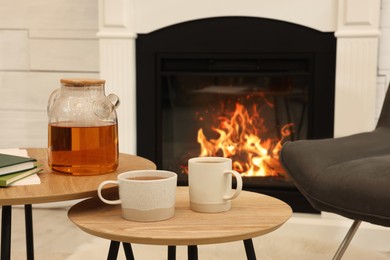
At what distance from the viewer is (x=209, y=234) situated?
2.94 feet

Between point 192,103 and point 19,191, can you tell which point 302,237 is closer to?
point 192,103

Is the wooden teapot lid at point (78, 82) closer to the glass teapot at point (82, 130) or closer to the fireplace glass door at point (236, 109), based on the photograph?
the glass teapot at point (82, 130)

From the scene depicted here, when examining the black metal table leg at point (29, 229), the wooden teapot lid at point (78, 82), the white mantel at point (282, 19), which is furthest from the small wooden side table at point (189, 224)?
the white mantel at point (282, 19)

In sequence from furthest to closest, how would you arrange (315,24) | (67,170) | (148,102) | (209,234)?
(148,102) → (315,24) → (67,170) → (209,234)

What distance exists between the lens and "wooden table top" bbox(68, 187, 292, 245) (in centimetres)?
89

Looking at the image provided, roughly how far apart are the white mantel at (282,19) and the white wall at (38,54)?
0.17m

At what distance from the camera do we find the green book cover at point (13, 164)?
113 centimetres

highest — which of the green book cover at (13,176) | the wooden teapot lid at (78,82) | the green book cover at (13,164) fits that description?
the wooden teapot lid at (78,82)

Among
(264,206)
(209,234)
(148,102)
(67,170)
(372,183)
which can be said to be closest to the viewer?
(209,234)

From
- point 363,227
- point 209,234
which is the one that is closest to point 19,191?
point 209,234

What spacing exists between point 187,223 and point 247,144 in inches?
57.6

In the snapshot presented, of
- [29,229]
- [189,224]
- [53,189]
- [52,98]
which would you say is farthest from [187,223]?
[29,229]

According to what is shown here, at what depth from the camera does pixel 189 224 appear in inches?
37.4

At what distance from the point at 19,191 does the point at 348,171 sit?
75cm
